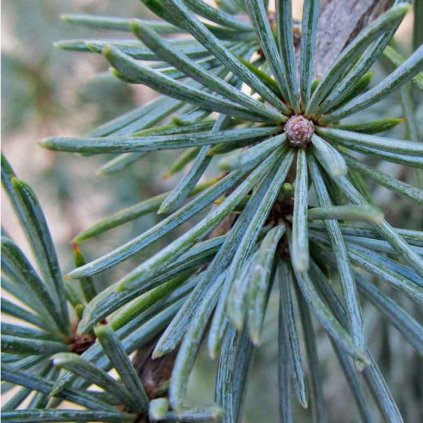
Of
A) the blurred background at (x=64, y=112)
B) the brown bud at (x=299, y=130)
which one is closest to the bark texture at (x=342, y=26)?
the brown bud at (x=299, y=130)

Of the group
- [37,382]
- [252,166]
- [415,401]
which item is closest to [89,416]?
[37,382]

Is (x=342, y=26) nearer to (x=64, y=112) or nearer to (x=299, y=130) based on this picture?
(x=299, y=130)

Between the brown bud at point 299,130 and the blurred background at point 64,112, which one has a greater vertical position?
the blurred background at point 64,112

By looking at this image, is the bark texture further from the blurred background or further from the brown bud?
the blurred background

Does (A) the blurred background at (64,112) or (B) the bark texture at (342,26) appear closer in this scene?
(B) the bark texture at (342,26)

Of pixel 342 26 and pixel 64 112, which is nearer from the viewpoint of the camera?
pixel 342 26

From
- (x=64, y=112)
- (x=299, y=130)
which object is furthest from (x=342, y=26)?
(x=64, y=112)

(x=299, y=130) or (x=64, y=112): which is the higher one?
(x=64, y=112)

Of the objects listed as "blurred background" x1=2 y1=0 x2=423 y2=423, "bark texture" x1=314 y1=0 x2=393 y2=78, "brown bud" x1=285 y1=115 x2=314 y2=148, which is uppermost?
"blurred background" x1=2 y1=0 x2=423 y2=423

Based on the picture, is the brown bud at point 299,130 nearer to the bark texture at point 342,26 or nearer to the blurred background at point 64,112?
the bark texture at point 342,26

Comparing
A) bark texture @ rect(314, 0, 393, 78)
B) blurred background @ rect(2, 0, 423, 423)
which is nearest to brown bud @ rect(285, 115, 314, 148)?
bark texture @ rect(314, 0, 393, 78)

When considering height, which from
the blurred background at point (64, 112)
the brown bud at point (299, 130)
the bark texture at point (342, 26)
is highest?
the blurred background at point (64, 112)
